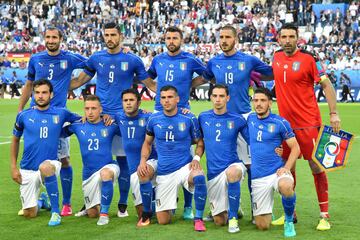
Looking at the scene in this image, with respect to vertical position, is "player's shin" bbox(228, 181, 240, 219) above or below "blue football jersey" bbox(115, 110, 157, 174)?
below

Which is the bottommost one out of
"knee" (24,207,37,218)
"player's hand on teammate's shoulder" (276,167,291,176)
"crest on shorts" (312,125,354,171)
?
"knee" (24,207,37,218)

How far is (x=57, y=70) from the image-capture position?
28.7 feet

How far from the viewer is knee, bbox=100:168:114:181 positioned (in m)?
7.87

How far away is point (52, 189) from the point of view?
307 inches

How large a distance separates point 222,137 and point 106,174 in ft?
4.68

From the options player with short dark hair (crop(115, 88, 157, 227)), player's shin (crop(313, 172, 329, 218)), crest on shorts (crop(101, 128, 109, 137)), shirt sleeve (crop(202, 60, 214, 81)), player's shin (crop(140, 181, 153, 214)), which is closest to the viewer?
player's shin (crop(313, 172, 329, 218))

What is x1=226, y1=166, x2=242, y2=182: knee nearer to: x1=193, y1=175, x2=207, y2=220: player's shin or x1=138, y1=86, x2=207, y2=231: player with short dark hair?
x1=193, y1=175, x2=207, y2=220: player's shin

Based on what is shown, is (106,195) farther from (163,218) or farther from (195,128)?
(195,128)

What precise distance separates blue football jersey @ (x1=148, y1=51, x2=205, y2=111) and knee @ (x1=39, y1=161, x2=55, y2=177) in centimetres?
153

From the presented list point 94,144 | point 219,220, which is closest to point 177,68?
point 94,144

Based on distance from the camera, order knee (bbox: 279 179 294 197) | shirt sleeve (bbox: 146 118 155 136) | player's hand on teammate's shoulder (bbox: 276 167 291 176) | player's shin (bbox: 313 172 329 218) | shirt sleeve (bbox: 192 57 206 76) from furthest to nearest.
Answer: shirt sleeve (bbox: 192 57 206 76) → shirt sleeve (bbox: 146 118 155 136) → player's shin (bbox: 313 172 329 218) → player's hand on teammate's shoulder (bbox: 276 167 291 176) → knee (bbox: 279 179 294 197)

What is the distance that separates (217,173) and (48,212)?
88.8 inches

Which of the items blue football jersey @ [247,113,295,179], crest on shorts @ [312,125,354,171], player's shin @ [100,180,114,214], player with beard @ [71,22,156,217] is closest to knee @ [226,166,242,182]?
blue football jersey @ [247,113,295,179]

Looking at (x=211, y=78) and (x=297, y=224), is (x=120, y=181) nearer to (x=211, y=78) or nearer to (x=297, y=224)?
(x=211, y=78)
